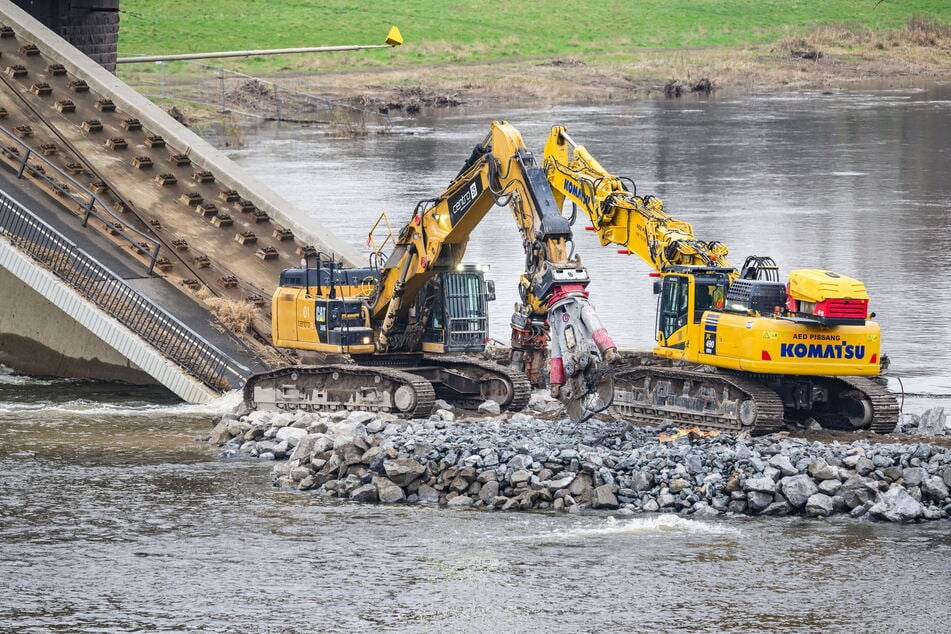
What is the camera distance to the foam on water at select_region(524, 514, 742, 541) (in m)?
23.2

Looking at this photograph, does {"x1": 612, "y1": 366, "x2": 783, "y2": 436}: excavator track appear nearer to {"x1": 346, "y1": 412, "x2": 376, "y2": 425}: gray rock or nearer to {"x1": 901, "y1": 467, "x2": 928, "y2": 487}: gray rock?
{"x1": 901, "y1": 467, "x2": 928, "y2": 487}: gray rock

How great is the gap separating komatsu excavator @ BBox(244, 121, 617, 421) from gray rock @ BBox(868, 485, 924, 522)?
16.0 feet

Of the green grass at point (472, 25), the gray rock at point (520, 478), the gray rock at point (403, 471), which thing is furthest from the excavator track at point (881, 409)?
the green grass at point (472, 25)

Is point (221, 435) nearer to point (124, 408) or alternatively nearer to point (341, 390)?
point (341, 390)

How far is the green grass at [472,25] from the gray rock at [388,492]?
264 ft

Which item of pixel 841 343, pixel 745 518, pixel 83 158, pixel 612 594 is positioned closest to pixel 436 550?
pixel 612 594

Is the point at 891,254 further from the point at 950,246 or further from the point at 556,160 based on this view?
the point at 556,160

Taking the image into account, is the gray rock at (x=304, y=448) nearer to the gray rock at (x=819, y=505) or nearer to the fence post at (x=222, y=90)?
the gray rock at (x=819, y=505)

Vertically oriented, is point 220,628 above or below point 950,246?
below

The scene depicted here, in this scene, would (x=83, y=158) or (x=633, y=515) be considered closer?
(x=633, y=515)

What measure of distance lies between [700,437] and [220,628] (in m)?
9.07

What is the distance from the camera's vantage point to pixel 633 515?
24141mm

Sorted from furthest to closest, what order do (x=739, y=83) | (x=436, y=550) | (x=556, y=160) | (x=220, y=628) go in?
(x=739, y=83), (x=556, y=160), (x=436, y=550), (x=220, y=628)


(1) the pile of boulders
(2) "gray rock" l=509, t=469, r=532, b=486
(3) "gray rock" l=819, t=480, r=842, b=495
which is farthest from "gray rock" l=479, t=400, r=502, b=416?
(3) "gray rock" l=819, t=480, r=842, b=495
